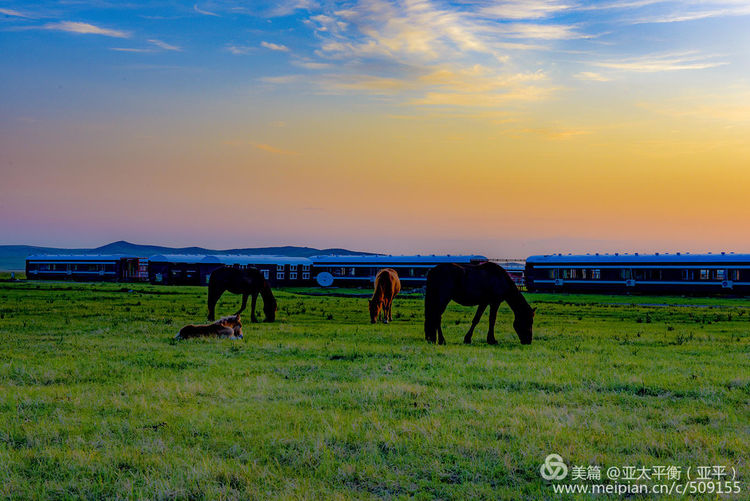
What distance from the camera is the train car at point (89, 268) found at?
9250 centimetres

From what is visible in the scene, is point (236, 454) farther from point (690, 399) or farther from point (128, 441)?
point (690, 399)

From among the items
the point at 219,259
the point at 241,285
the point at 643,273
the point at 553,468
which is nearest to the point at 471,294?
the point at 241,285

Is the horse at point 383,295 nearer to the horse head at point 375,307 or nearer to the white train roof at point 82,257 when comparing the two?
the horse head at point 375,307

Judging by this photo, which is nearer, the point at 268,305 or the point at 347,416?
the point at 347,416

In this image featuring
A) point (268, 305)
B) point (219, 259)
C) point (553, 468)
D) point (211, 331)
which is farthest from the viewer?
point (219, 259)

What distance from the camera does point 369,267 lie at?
77562 millimetres

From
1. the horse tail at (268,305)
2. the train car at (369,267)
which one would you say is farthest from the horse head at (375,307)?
the train car at (369,267)

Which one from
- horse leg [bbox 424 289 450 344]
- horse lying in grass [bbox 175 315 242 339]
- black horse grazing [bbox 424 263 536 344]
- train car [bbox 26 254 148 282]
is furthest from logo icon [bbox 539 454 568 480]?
train car [bbox 26 254 148 282]

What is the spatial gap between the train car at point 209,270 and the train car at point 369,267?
3160mm

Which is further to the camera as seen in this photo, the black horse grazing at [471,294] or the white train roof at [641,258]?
the white train roof at [641,258]

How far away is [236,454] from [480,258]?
72632 millimetres

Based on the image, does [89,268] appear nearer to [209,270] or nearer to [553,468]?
[209,270]

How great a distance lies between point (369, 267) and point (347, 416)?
68.2m

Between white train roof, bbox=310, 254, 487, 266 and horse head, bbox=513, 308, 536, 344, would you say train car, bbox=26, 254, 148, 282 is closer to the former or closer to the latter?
white train roof, bbox=310, 254, 487, 266
